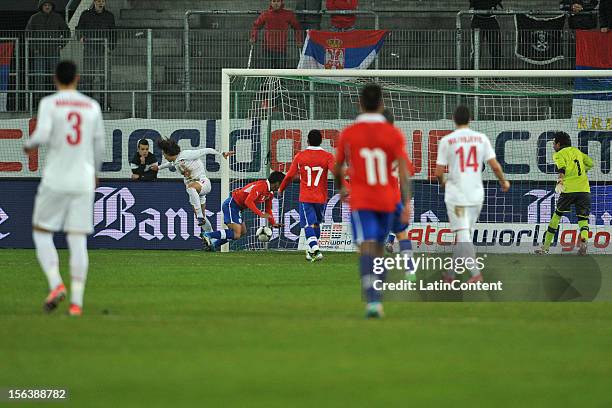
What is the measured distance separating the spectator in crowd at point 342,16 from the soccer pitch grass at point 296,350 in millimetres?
12586

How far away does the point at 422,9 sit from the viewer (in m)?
27.9

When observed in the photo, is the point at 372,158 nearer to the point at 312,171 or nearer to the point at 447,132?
the point at 312,171

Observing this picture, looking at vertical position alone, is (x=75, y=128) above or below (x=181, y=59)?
below

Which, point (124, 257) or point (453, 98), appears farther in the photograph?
point (453, 98)

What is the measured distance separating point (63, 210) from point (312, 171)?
9.47 metres

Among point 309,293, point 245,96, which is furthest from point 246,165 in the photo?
point 309,293

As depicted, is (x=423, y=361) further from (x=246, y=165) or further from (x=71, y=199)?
(x=246, y=165)

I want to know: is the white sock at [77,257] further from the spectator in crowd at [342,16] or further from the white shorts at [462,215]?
the spectator in crowd at [342,16]

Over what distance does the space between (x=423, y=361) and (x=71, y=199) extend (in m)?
3.90

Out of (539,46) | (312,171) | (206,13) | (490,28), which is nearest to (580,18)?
(539,46)

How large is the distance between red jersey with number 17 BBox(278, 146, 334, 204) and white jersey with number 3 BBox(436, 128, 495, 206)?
5.93 metres

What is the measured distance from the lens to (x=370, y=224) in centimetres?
1069

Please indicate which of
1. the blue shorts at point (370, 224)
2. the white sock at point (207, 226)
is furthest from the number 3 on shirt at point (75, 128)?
the white sock at point (207, 226)

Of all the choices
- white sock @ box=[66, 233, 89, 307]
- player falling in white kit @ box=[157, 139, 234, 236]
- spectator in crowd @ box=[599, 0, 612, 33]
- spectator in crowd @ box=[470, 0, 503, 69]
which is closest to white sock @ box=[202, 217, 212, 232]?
player falling in white kit @ box=[157, 139, 234, 236]
